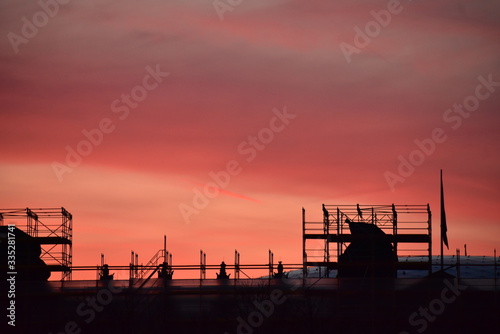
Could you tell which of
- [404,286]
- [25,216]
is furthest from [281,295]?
[25,216]

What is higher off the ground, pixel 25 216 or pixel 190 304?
pixel 25 216


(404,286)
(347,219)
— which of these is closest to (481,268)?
(347,219)

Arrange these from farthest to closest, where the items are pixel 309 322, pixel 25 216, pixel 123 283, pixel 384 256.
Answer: pixel 25 216, pixel 384 256, pixel 123 283, pixel 309 322

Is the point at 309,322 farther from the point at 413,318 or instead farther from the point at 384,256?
the point at 384,256

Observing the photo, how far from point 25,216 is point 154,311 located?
2385 cm

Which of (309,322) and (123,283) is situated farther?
(123,283)

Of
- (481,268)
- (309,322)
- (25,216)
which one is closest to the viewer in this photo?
(309,322)

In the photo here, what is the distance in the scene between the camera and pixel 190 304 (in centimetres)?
7556

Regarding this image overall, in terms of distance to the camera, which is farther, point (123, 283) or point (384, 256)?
point (384, 256)

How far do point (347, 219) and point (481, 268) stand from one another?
67432 mm

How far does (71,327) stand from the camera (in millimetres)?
72750

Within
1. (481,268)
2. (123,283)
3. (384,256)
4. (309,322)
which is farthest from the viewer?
(481,268)

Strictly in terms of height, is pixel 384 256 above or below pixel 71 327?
above

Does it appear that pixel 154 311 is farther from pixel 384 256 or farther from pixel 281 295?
pixel 384 256
